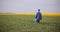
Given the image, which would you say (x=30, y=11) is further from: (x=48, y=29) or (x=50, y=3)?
(x=48, y=29)

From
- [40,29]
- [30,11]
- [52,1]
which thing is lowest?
[40,29]

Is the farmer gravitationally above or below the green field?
above

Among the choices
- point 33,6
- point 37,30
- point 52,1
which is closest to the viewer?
point 37,30

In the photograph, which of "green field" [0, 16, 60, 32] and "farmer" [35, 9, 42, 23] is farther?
"farmer" [35, 9, 42, 23]

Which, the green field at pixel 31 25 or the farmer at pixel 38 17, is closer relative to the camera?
the green field at pixel 31 25

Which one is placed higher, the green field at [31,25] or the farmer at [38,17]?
the farmer at [38,17]

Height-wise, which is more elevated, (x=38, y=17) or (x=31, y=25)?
(x=38, y=17)

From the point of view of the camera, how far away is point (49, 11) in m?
3.69

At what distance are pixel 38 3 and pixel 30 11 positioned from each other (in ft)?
0.88

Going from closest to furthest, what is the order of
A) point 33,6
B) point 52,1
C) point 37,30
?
point 37,30, point 52,1, point 33,6

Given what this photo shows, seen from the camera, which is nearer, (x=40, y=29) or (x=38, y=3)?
(x=40, y=29)

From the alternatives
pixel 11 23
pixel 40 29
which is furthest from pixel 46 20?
pixel 11 23

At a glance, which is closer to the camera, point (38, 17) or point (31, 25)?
point (31, 25)

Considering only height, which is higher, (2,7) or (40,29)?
(2,7)
